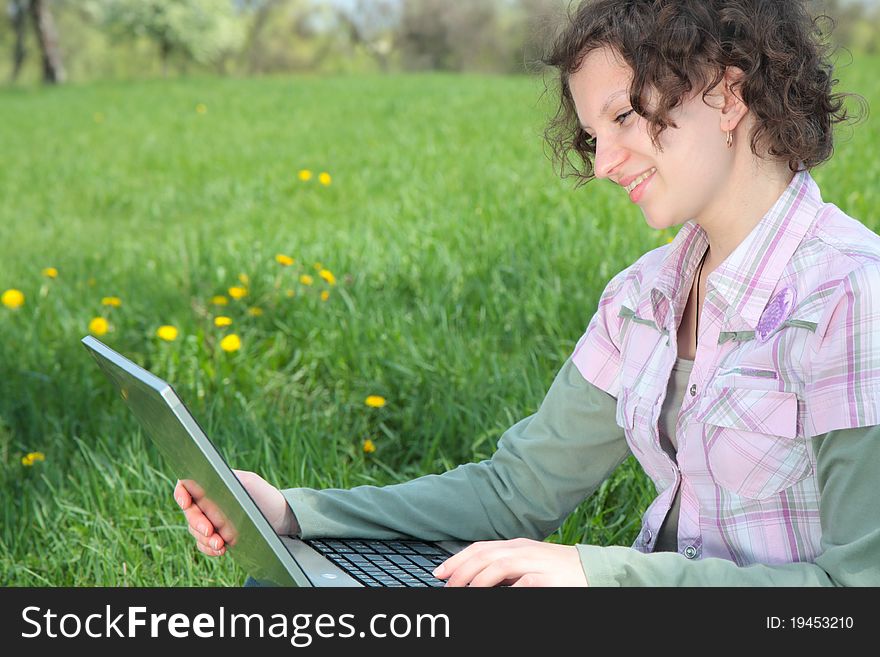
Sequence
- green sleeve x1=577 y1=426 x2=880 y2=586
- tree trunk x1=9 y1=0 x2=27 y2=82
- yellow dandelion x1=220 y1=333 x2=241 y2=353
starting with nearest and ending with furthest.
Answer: green sleeve x1=577 y1=426 x2=880 y2=586 < yellow dandelion x1=220 y1=333 x2=241 y2=353 < tree trunk x1=9 y1=0 x2=27 y2=82

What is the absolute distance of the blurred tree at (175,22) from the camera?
2977 cm

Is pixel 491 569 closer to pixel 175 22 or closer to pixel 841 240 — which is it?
pixel 841 240

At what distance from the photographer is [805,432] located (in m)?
1.27

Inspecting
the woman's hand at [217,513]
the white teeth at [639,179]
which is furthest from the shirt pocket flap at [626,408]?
the woman's hand at [217,513]

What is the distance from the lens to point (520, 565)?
1.23 meters

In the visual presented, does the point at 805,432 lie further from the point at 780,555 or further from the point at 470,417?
the point at 470,417

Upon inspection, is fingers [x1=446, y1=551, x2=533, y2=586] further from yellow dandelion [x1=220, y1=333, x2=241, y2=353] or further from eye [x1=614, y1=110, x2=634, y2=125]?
yellow dandelion [x1=220, y1=333, x2=241, y2=353]

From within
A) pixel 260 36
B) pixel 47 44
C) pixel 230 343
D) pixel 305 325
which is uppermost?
pixel 260 36

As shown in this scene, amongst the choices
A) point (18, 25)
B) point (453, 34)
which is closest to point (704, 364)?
point (18, 25)


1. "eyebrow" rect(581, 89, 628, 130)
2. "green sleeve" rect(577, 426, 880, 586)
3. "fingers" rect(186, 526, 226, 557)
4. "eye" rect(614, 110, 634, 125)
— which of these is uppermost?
"eyebrow" rect(581, 89, 628, 130)

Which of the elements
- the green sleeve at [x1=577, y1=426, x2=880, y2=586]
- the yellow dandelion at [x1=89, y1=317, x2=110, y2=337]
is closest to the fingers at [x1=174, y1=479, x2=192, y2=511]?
the green sleeve at [x1=577, y1=426, x2=880, y2=586]

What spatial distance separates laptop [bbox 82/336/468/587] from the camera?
1212 mm

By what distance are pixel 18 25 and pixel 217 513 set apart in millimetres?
37347

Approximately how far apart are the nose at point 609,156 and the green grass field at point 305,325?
A: 970mm
